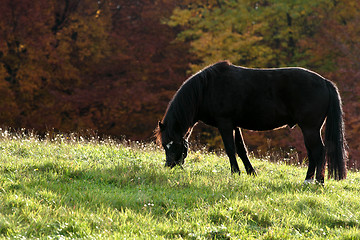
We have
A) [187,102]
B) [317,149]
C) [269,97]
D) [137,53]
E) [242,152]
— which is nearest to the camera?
[317,149]

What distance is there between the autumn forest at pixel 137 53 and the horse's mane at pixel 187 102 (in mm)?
8334

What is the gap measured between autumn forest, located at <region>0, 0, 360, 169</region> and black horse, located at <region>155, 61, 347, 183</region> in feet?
26.8

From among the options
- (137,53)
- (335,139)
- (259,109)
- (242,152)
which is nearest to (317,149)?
(335,139)

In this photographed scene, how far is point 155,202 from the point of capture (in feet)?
18.9

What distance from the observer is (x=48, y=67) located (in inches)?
677

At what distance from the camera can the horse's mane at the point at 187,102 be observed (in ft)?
25.6

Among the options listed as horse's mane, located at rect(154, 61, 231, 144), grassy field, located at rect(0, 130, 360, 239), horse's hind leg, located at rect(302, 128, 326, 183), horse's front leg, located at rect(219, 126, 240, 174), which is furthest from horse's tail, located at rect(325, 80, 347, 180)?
horse's mane, located at rect(154, 61, 231, 144)

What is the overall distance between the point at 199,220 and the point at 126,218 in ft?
3.01

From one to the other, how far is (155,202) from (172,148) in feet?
7.16

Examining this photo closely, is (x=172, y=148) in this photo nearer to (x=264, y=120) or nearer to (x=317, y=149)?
(x=264, y=120)

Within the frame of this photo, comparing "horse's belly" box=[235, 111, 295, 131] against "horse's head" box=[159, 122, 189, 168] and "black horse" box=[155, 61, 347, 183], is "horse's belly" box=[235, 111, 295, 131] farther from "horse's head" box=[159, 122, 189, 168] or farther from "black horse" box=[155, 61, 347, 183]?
"horse's head" box=[159, 122, 189, 168]

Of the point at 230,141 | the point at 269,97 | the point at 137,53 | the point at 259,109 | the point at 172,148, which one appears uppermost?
the point at 137,53

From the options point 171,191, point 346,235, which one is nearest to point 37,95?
point 171,191

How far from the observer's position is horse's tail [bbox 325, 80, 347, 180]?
725 cm
